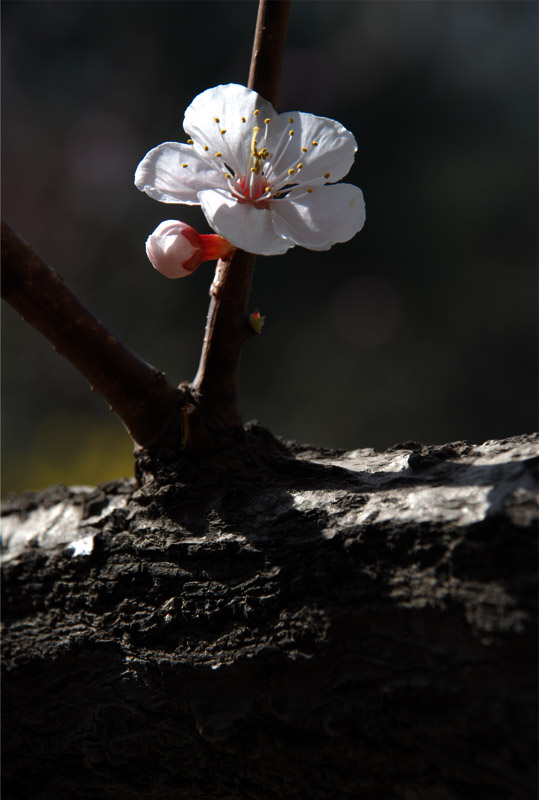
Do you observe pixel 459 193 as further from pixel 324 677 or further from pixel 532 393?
pixel 324 677

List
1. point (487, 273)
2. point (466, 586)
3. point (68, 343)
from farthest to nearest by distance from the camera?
point (487, 273), point (68, 343), point (466, 586)

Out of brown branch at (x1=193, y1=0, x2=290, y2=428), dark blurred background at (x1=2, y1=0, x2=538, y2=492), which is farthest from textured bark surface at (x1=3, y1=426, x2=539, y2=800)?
dark blurred background at (x1=2, y1=0, x2=538, y2=492)

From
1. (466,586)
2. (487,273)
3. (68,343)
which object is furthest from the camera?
(487,273)

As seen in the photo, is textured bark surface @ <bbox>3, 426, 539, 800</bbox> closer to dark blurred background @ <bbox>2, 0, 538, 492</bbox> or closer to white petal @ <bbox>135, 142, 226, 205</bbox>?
white petal @ <bbox>135, 142, 226, 205</bbox>

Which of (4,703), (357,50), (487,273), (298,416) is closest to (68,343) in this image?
(4,703)

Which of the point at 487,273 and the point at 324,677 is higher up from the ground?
the point at 487,273

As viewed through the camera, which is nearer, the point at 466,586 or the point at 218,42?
the point at 466,586

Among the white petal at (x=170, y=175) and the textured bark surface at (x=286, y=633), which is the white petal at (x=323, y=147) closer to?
the white petal at (x=170, y=175)
